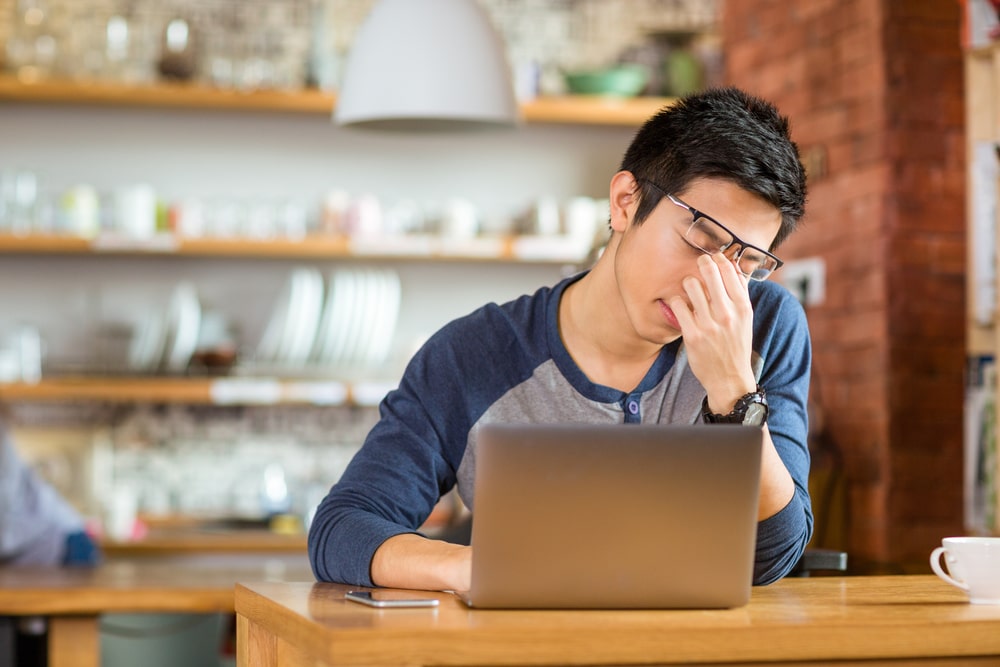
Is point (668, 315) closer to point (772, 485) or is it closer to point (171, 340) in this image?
point (772, 485)

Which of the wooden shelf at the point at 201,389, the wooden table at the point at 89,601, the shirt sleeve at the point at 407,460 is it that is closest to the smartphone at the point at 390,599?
the shirt sleeve at the point at 407,460

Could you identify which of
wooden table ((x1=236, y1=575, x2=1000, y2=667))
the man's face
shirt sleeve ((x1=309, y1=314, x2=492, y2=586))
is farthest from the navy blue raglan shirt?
wooden table ((x1=236, y1=575, x2=1000, y2=667))

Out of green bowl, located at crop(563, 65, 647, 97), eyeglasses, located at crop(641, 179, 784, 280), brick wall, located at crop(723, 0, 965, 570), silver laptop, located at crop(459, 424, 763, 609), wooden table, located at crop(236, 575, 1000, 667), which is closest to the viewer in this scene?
wooden table, located at crop(236, 575, 1000, 667)

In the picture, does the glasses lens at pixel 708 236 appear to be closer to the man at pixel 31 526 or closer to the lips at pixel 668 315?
the lips at pixel 668 315

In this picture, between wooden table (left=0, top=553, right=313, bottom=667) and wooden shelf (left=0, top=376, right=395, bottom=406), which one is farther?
wooden shelf (left=0, top=376, right=395, bottom=406)

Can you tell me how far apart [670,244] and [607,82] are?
3.07 meters

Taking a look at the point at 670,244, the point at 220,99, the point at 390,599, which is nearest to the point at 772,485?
the point at 670,244

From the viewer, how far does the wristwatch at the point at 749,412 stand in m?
1.49

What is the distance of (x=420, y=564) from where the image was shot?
4.60 ft

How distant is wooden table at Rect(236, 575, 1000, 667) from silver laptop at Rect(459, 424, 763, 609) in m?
0.02

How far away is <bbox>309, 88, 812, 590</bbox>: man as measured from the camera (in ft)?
4.97

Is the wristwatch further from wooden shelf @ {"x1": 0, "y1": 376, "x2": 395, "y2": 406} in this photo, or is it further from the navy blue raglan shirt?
wooden shelf @ {"x1": 0, "y1": 376, "x2": 395, "y2": 406}

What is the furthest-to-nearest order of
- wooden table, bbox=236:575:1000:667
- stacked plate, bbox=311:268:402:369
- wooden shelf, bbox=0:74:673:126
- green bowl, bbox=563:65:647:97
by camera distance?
green bowl, bbox=563:65:647:97
stacked plate, bbox=311:268:402:369
wooden shelf, bbox=0:74:673:126
wooden table, bbox=236:575:1000:667

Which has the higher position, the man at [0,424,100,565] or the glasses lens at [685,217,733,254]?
the glasses lens at [685,217,733,254]
